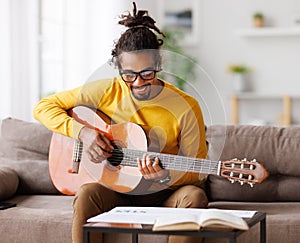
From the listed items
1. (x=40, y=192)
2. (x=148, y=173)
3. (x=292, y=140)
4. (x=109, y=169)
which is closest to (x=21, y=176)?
(x=40, y=192)

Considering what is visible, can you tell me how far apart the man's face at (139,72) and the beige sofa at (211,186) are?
37cm

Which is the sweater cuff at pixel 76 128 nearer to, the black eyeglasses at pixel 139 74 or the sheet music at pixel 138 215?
the black eyeglasses at pixel 139 74

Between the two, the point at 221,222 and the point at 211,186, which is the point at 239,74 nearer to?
the point at 211,186

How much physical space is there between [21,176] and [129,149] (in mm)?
785

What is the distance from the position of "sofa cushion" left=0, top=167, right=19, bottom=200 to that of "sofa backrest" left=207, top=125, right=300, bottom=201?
885mm

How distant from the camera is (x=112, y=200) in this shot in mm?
2602

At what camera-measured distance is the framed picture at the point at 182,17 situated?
6.60m

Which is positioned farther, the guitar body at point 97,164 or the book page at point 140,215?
the guitar body at point 97,164

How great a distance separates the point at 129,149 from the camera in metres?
2.59

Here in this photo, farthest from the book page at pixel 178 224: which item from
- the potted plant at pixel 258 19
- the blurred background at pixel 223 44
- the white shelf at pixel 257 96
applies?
the potted plant at pixel 258 19

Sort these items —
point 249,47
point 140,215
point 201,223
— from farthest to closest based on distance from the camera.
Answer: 1. point 249,47
2. point 140,215
3. point 201,223

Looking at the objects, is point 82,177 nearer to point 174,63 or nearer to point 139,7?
point 174,63

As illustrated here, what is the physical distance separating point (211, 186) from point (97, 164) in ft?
2.07

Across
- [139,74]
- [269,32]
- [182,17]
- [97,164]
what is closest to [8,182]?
[97,164]
